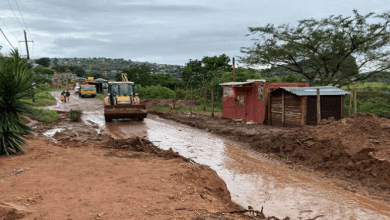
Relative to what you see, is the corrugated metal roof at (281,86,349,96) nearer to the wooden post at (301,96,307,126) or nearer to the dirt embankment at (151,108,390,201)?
the wooden post at (301,96,307,126)

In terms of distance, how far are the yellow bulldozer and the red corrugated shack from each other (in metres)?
6.04

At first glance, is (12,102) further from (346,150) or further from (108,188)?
(346,150)

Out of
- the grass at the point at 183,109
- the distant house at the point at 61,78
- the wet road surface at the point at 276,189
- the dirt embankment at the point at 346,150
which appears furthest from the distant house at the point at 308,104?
the distant house at the point at 61,78

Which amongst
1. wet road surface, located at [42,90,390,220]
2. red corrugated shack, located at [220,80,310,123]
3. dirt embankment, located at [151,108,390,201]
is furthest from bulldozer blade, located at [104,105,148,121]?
dirt embankment, located at [151,108,390,201]

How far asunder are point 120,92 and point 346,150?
15.4 metres

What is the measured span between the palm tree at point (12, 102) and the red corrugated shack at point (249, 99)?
1324 cm

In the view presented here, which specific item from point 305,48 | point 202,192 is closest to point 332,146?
point 202,192

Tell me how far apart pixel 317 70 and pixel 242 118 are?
8.38 metres

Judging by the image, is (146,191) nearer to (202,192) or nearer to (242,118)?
(202,192)

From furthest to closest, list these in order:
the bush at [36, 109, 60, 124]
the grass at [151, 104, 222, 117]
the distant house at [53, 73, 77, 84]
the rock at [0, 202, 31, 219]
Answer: the distant house at [53, 73, 77, 84], the grass at [151, 104, 222, 117], the bush at [36, 109, 60, 124], the rock at [0, 202, 31, 219]

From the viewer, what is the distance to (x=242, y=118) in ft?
68.7

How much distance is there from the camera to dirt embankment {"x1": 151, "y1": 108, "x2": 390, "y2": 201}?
27.7 ft

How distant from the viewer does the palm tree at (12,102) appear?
8367 millimetres

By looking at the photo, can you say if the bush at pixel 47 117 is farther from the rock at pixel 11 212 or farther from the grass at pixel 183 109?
the rock at pixel 11 212
